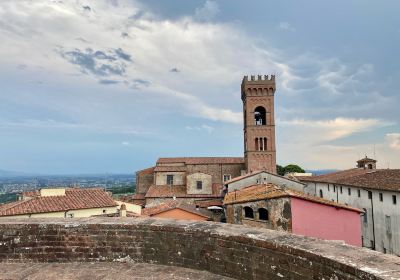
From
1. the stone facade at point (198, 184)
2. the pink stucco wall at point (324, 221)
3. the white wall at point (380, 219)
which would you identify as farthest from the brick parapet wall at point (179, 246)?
the stone facade at point (198, 184)

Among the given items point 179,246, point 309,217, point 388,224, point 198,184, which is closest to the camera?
point 179,246

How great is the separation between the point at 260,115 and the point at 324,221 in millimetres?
29105

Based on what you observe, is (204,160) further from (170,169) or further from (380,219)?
(380,219)

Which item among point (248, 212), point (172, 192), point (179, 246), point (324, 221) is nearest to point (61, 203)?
point (248, 212)

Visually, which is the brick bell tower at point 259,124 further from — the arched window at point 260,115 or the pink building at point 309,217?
the pink building at point 309,217

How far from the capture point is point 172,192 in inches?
1571

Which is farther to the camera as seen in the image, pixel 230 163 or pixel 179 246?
pixel 230 163

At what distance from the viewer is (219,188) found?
41531 mm

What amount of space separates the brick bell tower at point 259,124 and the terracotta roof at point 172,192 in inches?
231

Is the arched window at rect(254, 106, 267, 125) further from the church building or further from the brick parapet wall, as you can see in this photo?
the brick parapet wall

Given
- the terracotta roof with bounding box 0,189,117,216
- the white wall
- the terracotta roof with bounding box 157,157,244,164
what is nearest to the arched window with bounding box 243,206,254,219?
the white wall

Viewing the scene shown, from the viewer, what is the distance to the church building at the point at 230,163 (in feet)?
133

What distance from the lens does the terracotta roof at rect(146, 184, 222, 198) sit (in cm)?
3881

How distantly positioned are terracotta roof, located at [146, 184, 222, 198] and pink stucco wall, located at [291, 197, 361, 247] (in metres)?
20.4
